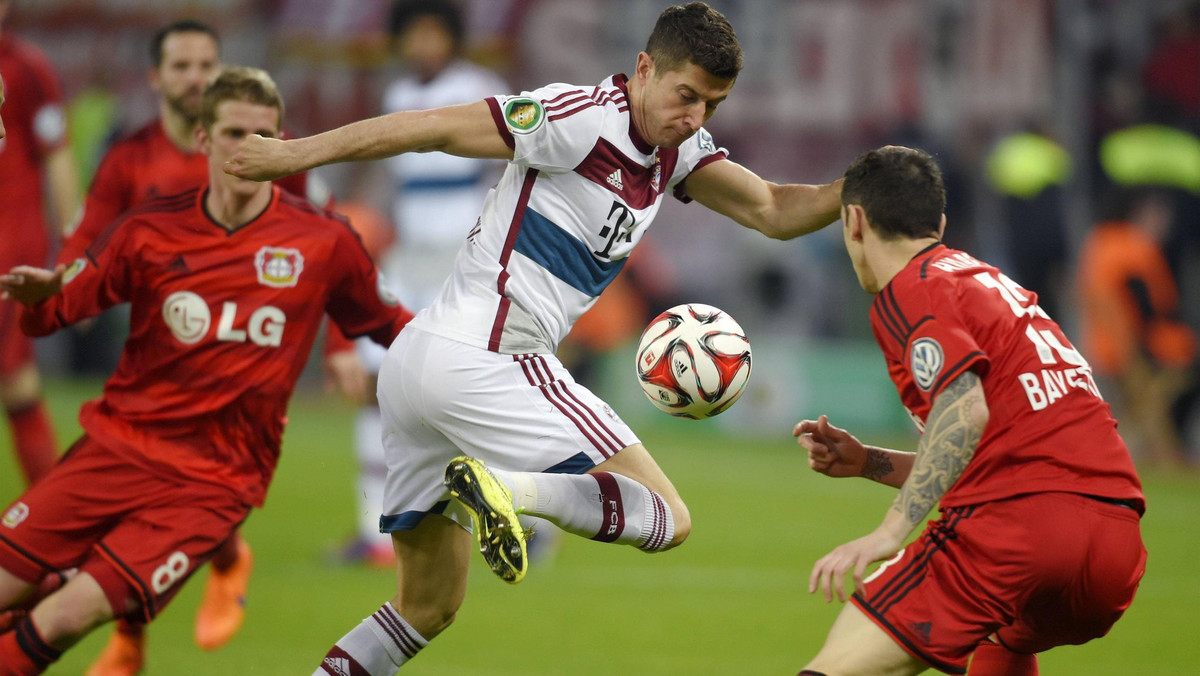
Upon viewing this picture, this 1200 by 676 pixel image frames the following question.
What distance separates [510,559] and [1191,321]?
1280cm

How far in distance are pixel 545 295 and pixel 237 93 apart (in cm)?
159

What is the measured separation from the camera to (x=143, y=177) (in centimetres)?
664

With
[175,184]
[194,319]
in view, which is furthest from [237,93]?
[175,184]

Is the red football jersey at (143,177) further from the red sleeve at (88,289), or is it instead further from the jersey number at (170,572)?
the jersey number at (170,572)

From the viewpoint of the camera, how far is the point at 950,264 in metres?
4.18

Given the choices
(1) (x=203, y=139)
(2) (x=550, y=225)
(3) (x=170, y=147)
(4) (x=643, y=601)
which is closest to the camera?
(2) (x=550, y=225)

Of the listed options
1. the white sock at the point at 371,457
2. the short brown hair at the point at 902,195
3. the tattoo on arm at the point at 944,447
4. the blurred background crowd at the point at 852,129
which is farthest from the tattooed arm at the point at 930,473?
the blurred background crowd at the point at 852,129

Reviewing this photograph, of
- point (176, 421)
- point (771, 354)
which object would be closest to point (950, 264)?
point (176, 421)

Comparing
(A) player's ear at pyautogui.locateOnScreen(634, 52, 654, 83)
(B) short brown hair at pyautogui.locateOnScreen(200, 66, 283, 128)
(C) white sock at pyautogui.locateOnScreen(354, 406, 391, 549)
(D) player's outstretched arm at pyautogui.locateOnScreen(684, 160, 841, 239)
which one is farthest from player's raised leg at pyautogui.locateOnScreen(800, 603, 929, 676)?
(C) white sock at pyautogui.locateOnScreen(354, 406, 391, 549)

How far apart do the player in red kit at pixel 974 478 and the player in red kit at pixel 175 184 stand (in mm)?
2704

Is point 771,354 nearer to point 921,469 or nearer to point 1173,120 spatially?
point 1173,120

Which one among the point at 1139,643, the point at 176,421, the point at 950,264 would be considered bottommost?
the point at 1139,643

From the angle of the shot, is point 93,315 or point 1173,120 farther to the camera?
point 1173,120

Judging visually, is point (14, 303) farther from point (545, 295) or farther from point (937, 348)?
point (937, 348)
